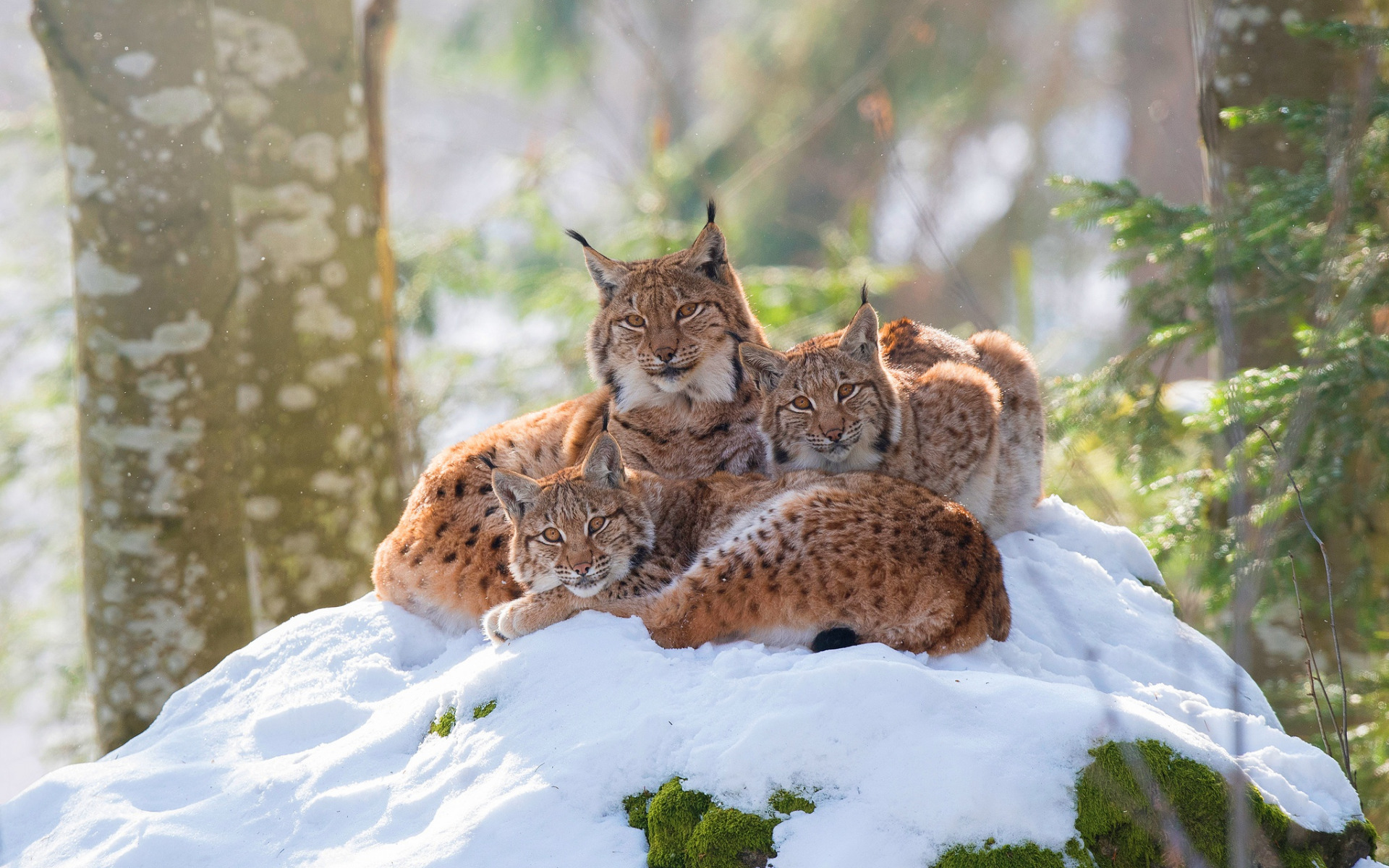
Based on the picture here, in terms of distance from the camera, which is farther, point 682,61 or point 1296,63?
point 682,61

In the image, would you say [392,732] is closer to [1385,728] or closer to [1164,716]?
[1164,716]

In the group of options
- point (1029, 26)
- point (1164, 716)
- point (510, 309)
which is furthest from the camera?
point (1029, 26)

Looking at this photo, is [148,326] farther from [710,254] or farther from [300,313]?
[710,254]

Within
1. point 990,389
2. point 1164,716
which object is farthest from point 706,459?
point 1164,716

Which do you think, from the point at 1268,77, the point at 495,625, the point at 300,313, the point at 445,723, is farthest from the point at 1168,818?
the point at 1268,77

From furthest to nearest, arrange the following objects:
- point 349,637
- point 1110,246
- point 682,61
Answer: point 682,61 → point 1110,246 → point 349,637

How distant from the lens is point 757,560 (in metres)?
3.47

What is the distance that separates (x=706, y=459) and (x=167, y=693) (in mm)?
3003

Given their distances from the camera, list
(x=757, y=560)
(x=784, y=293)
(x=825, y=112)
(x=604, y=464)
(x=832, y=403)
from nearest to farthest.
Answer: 1. (x=757, y=560)
2. (x=604, y=464)
3. (x=832, y=403)
4. (x=784, y=293)
5. (x=825, y=112)

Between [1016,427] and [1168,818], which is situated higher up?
[1016,427]

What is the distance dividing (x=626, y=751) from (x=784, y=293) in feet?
22.8

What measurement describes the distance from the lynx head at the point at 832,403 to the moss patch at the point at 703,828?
1.82 metres

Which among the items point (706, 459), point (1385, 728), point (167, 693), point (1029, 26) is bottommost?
point (1385, 728)

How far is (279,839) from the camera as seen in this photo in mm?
3012
